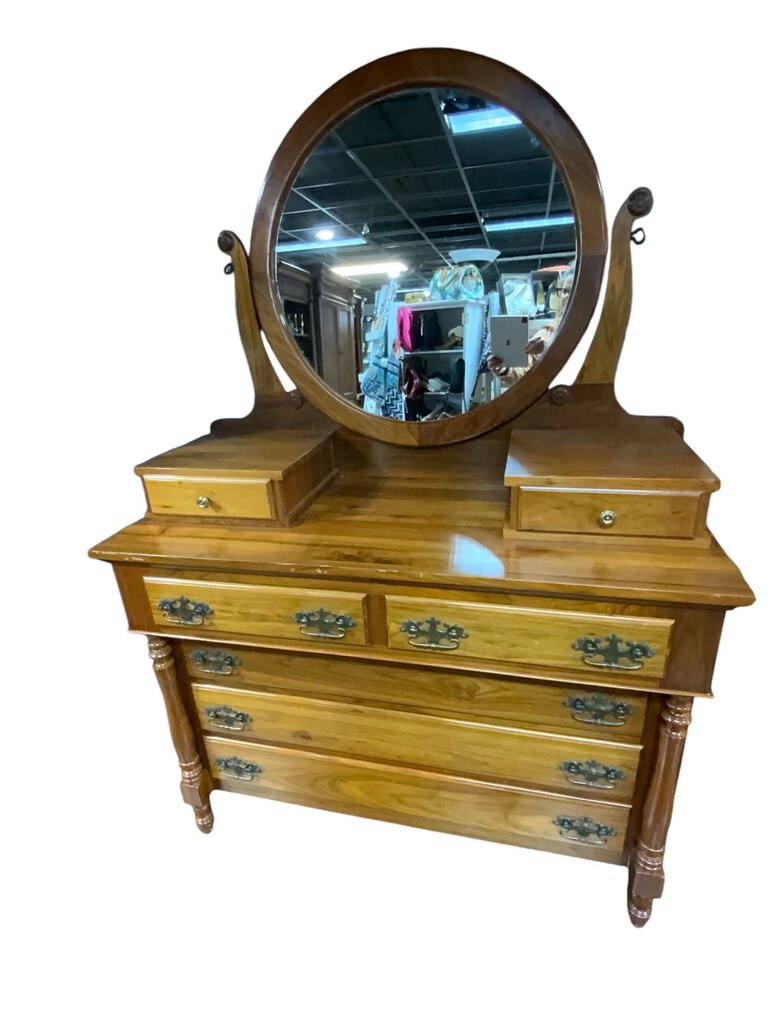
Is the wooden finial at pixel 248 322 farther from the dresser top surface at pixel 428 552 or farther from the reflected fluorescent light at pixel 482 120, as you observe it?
the reflected fluorescent light at pixel 482 120

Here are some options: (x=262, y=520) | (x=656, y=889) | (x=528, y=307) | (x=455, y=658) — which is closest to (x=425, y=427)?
(x=528, y=307)

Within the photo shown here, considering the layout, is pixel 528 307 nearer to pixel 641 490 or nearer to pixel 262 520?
pixel 641 490

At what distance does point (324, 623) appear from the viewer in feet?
3.68

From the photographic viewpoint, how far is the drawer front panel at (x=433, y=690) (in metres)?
1.10

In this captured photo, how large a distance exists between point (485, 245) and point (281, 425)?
73 cm

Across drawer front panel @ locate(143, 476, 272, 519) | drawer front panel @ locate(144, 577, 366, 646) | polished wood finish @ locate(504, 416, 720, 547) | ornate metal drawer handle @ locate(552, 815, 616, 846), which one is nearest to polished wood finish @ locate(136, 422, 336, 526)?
drawer front panel @ locate(143, 476, 272, 519)

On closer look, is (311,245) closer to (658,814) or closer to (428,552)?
(428,552)

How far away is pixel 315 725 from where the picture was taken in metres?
1.34

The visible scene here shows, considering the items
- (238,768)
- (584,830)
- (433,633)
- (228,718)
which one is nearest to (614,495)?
(433,633)

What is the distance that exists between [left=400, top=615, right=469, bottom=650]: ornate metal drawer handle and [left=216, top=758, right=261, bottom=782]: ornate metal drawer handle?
2.40 feet

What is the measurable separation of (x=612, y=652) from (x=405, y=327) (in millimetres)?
936

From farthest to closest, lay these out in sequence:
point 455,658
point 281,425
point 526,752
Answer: point 281,425
point 526,752
point 455,658

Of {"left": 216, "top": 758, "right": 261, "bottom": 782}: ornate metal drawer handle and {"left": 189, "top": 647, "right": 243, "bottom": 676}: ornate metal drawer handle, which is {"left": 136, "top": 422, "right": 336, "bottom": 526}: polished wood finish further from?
{"left": 216, "top": 758, "right": 261, "bottom": 782}: ornate metal drawer handle

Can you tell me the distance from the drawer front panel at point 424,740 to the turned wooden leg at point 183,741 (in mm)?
55
